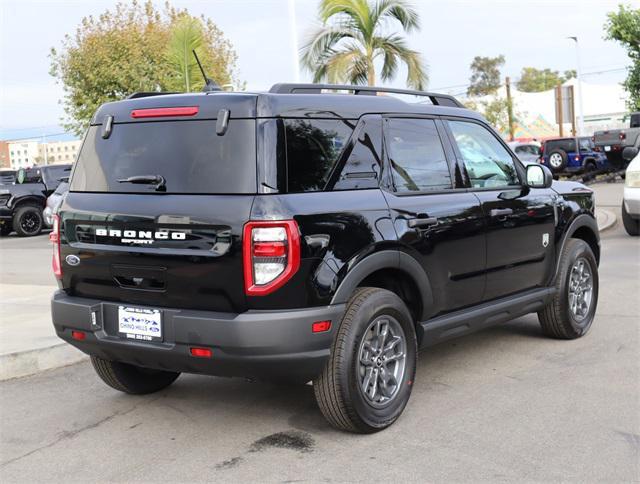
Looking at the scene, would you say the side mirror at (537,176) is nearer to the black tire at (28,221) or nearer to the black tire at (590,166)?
the black tire at (28,221)

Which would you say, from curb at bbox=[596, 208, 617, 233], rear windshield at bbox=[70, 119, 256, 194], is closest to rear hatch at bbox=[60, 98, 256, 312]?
rear windshield at bbox=[70, 119, 256, 194]

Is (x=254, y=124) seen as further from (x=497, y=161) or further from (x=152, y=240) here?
(x=497, y=161)

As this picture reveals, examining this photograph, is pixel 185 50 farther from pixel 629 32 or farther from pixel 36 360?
pixel 629 32

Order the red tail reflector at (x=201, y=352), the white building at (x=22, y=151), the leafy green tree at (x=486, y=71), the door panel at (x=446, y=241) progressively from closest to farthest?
the red tail reflector at (x=201, y=352)
the door panel at (x=446, y=241)
the leafy green tree at (x=486, y=71)
the white building at (x=22, y=151)

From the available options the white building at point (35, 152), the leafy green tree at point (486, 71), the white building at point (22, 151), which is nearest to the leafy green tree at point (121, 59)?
the leafy green tree at point (486, 71)

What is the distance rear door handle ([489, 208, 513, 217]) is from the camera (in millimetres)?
5465

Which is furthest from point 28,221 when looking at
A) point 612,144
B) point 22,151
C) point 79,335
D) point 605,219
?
point 22,151

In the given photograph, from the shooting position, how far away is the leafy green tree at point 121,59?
2575cm

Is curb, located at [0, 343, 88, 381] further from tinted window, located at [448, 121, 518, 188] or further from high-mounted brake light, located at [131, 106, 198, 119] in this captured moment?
tinted window, located at [448, 121, 518, 188]

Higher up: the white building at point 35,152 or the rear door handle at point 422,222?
the white building at point 35,152

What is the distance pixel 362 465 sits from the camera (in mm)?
3994

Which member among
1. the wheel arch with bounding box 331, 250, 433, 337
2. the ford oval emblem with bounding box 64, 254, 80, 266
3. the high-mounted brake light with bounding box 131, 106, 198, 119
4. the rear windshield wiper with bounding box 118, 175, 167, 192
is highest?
the high-mounted brake light with bounding box 131, 106, 198, 119

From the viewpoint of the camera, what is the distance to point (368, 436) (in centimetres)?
443

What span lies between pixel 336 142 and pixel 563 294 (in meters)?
2.76
